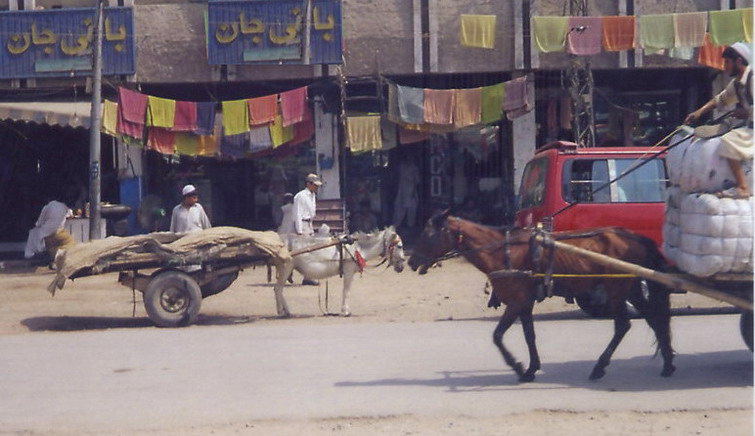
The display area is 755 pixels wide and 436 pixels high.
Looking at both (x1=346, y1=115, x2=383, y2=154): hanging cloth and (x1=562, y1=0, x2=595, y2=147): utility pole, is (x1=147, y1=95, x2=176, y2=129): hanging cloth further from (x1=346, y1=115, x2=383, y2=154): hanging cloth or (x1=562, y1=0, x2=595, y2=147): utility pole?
(x1=562, y1=0, x2=595, y2=147): utility pole

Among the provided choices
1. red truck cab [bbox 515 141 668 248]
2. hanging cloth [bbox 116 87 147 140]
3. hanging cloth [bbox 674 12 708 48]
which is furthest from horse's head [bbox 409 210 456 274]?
hanging cloth [bbox 116 87 147 140]

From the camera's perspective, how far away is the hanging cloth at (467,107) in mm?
18703

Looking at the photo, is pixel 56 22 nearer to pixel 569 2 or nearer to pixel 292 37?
pixel 292 37

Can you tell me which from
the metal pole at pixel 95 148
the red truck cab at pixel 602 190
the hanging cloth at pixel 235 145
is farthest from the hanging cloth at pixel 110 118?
the red truck cab at pixel 602 190

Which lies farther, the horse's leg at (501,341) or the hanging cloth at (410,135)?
the hanging cloth at (410,135)

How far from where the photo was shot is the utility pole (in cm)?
1844

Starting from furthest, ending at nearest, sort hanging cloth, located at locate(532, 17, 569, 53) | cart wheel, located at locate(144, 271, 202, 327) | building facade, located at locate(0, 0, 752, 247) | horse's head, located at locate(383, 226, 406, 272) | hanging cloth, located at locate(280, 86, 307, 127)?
1. building facade, located at locate(0, 0, 752, 247)
2. hanging cloth, located at locate(280, 86, 307, 127)
3. hanging cloth, located at locate(532, 17, 569, 53)
4. horse's head, located at locate(383, 226, 406, 272)
5. cart wheel, located at locate(144, 271, 202, 327)

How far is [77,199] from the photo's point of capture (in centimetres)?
2044

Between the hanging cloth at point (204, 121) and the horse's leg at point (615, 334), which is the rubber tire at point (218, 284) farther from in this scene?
the hanging cloth at point (204, 121)

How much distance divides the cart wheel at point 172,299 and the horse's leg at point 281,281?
1080mm

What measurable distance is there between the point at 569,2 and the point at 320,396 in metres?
13.2

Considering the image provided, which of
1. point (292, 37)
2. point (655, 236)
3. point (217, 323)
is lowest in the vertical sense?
point (217, 323)

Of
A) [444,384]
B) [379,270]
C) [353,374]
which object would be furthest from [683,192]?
[379,270]

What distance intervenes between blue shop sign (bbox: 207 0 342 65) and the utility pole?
470cm
